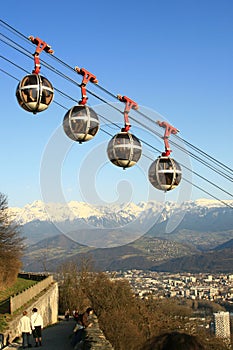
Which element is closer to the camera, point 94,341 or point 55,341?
point 94,341

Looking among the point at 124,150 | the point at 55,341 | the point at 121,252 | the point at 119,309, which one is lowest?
the point at 55,341

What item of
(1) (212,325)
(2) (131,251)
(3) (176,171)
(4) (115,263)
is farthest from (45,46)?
(2) (131,251)

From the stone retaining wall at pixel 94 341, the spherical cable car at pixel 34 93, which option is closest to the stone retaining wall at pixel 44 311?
the stone retaining wall at pixel 94 341

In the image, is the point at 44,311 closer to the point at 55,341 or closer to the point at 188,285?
the point at 55,341

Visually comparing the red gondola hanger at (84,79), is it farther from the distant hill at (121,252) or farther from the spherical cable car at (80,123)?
the distant hill at (121,252)

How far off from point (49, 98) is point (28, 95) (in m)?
0.38

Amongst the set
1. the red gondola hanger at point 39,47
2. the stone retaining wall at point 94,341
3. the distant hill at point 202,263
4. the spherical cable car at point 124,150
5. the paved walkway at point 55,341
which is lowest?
the paved walkway at point 55,341

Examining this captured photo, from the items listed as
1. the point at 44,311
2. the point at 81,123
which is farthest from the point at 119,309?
the point at 81,123

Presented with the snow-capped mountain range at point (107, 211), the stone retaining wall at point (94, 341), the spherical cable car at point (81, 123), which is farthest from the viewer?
the stone retaining wall at point (94, 341)

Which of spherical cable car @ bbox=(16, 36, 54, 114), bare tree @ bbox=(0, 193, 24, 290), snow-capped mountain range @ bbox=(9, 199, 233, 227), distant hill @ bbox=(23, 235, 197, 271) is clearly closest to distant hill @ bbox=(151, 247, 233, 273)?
distant hill @ bbox=(23, 235, 197, 271)

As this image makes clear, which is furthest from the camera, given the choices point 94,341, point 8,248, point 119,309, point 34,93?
point 8,248

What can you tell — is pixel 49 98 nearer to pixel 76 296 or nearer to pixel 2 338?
pixel 2 338

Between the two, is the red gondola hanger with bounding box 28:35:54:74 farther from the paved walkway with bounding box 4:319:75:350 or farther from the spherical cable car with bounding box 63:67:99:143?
the paved walkway with bounding box 4:319:75:350

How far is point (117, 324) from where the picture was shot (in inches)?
1133
